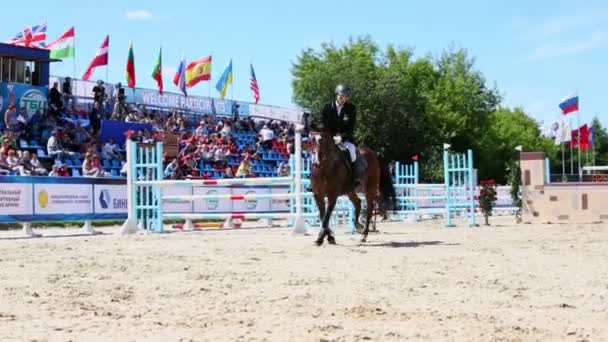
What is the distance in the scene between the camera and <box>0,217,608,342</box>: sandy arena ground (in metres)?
5.75

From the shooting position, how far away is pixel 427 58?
71.4 m

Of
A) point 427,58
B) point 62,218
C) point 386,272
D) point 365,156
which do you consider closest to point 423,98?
point 427,58

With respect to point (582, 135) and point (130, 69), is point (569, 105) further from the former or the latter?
point (130, 69)

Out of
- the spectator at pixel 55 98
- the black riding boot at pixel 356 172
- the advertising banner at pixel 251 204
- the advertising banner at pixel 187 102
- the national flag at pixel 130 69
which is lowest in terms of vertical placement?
the advertising banner at pixel 251 204

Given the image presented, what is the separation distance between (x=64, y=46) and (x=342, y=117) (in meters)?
25.0

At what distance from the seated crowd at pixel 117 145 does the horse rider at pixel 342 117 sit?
12.5 m

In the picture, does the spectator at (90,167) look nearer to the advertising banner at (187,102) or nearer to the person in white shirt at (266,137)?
the advertising banner at (187,102)

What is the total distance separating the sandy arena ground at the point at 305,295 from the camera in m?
5.75

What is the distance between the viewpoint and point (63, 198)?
768 inches

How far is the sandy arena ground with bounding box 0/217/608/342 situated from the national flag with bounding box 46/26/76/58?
82.2 ft

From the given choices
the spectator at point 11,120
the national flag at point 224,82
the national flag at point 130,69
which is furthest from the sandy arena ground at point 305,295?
the national flag at point 224,82

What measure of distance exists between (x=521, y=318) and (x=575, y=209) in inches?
667

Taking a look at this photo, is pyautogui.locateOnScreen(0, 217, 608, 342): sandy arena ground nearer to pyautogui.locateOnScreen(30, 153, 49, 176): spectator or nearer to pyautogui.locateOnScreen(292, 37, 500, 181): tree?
pyautogui.locateOnScreen(30, 153, 49, 176): spectator

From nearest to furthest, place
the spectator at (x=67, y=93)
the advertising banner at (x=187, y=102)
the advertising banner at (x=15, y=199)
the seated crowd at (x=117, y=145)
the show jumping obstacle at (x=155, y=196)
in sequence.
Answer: the show jumping obstacle at (x=155, y=196) → the advertising banner at (x=15, y=199) → the seated crowd at (x=117, y=145) → the spectator at (x=67, y=93) → the advertising banner at (x=187, y=102)
